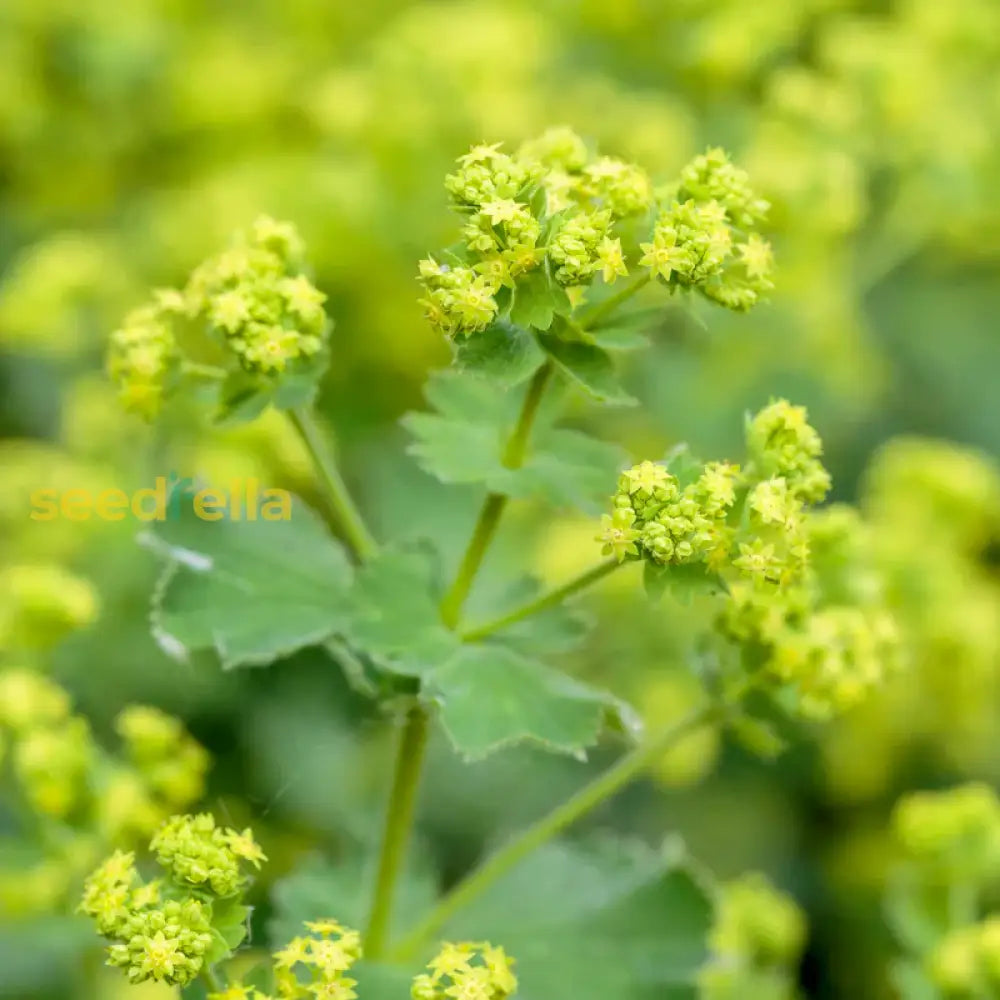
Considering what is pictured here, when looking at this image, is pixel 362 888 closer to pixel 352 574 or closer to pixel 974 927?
pixel 352 574

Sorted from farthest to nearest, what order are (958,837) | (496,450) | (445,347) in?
(445,347)
(958,837)
(496,450)

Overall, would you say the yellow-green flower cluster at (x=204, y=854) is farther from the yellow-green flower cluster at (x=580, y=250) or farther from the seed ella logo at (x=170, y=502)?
the yellow-green flower cluster at (x=580, y=250)

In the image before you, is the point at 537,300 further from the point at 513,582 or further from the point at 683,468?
the point at 513,582

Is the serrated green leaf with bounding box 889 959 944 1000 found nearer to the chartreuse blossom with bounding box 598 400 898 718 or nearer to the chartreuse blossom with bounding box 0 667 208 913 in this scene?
the chartreuse blossom with bounding box 598 400 898 718

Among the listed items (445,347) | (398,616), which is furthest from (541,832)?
(445,347)

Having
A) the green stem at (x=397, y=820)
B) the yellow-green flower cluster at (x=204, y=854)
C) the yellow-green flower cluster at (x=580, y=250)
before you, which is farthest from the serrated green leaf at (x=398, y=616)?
the yellow-green flower cluster at (x=580, y=250)

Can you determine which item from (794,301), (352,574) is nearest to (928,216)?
(794,301)
